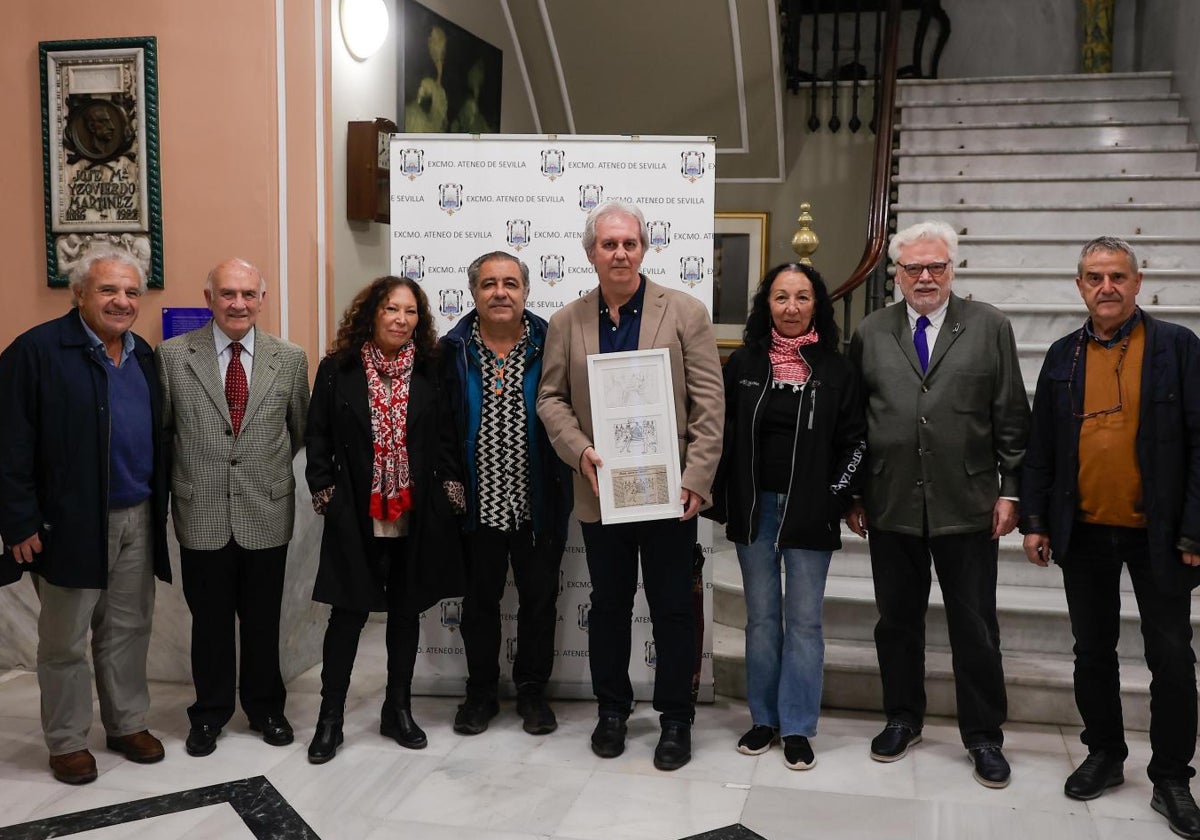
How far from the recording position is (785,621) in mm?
3242

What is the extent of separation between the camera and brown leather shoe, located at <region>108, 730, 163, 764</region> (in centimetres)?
325

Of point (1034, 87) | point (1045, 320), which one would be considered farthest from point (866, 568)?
point (1034, 87)

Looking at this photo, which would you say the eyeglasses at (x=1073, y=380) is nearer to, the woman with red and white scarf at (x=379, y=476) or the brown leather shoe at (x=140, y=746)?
the woman with red and white scarf at (x=379, y=476)

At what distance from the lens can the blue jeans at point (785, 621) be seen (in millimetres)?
3141

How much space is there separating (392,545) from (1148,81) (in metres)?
5.69

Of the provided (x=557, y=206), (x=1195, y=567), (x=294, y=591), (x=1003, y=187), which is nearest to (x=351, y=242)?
(x=557, y=206)

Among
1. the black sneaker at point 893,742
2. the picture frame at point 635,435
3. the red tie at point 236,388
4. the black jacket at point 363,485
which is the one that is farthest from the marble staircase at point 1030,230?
the red tie at point 236,388

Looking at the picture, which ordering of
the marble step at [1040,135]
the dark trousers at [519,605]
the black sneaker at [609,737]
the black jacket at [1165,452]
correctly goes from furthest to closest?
→ the marble step at [1040,135], the dark trousers at [519,605], the black sneaker at [609,737], the black jacket at [1165,452]

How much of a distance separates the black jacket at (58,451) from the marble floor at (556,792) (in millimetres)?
623

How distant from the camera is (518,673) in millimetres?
3652

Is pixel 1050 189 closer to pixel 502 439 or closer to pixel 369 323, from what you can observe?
pixel 502 439

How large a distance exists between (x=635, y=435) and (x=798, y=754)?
1064 millimetres

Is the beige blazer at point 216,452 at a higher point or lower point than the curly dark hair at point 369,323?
lower

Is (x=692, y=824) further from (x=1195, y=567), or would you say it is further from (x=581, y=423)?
(x=1195, y=567)
